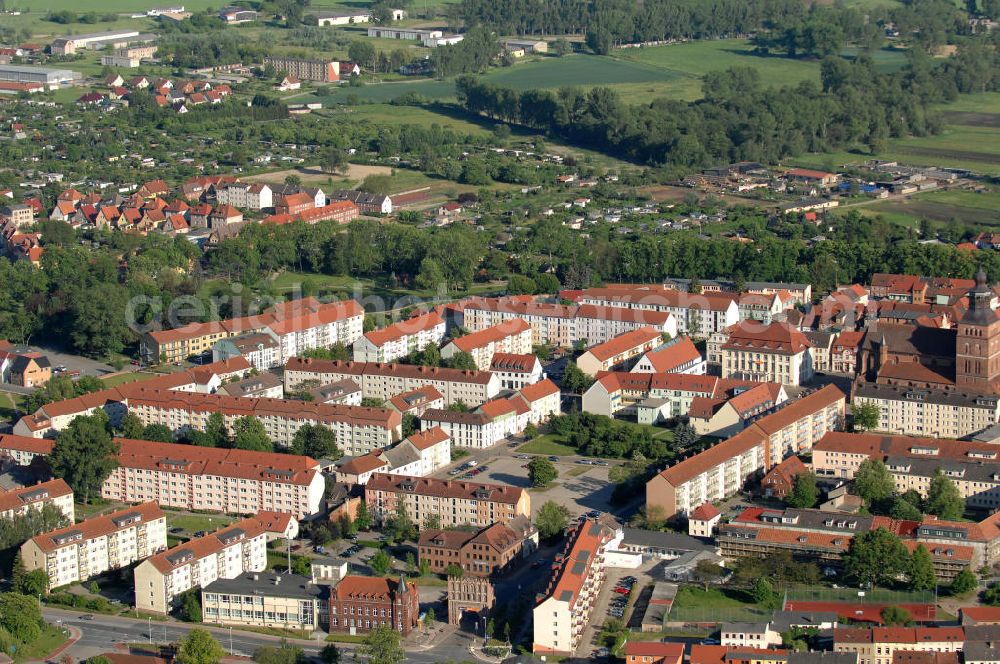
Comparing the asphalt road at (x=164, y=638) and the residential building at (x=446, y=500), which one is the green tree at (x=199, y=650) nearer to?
the asphalt road at (x=164, y=638)

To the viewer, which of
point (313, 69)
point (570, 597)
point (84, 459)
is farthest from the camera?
point (313, 69)

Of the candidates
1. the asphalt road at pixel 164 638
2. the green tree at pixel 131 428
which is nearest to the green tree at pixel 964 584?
the asphalt road at pixel 164 638

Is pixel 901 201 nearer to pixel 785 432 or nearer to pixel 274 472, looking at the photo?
pixel 785 432

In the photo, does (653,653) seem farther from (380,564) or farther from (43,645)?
(43,645)

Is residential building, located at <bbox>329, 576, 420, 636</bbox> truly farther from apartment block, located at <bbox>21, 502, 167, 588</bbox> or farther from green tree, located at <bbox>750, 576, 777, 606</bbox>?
green tree, located at <bbox>750, 576, 777, 606</bbox>

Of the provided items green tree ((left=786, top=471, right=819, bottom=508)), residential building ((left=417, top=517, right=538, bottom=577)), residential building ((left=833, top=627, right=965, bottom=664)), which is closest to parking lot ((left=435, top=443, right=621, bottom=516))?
residential building ((left=417, top=517, right=538, bottom=577))

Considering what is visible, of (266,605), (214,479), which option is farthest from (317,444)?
(266,605)
